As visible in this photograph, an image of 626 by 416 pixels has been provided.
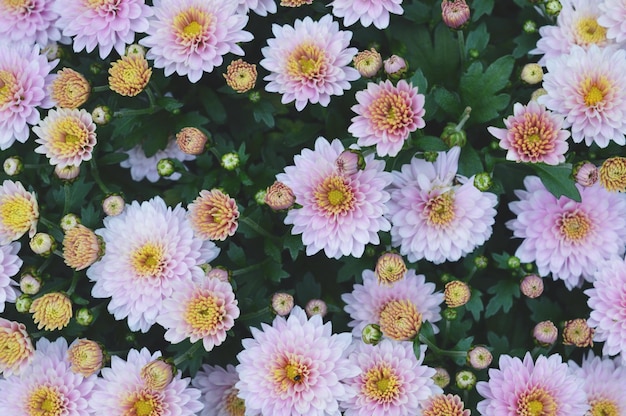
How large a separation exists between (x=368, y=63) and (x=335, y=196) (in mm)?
565

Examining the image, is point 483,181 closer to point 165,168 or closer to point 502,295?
point 502,295

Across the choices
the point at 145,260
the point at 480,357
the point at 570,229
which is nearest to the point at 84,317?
the point at 145,260

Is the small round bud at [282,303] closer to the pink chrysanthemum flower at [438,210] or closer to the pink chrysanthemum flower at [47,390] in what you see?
the pink chrysanthemum flower at [438,210]

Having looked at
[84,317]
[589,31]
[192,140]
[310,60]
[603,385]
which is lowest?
[603,385]

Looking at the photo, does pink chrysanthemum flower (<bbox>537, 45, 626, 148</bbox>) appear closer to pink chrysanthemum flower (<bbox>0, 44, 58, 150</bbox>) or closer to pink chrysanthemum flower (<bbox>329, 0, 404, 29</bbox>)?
pink chrysanthemum flower (<bbox>329, 0, 404, 29</bbox>)

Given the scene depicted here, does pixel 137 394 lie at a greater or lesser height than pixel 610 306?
lesser

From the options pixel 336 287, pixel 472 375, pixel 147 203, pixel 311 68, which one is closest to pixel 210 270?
pixel 147 203

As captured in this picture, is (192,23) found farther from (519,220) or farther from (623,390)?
(623,390)

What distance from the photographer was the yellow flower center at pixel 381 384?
106 inches

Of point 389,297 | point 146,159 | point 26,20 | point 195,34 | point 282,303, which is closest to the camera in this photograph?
point 282,303

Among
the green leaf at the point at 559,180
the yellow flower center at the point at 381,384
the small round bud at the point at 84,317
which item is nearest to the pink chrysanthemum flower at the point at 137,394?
the small round bud at the point at 84,317

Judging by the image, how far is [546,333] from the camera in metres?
2.76

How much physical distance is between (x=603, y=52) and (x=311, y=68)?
1.21m

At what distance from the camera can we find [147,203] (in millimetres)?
2881
